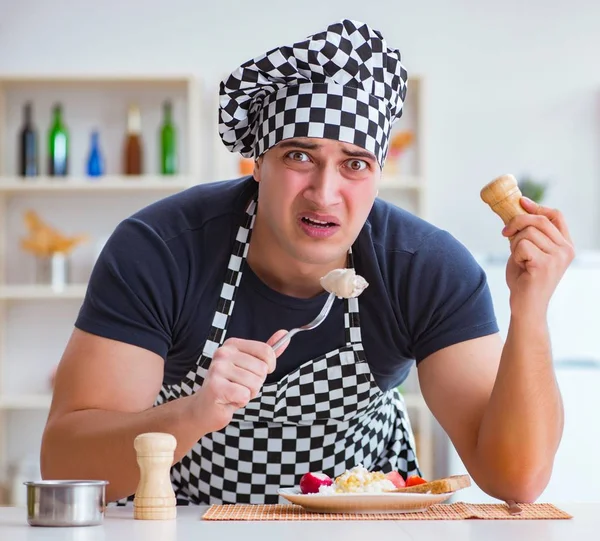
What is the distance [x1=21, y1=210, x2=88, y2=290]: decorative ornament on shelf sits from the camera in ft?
14.1

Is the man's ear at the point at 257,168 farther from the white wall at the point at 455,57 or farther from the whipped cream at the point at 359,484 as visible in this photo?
the white wall at the point at 455,57

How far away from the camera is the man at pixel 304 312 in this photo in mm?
1511

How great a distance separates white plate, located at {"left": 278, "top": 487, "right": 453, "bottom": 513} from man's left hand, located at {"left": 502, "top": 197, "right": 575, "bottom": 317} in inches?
13.3

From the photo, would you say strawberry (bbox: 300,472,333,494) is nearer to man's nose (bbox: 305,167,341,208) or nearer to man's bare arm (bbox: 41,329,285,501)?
man's bare arm (bbox: 41,329,285,501)

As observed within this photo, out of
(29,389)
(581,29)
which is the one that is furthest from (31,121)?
(581,29)

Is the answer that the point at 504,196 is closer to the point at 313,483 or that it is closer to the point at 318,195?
the point at 318,195

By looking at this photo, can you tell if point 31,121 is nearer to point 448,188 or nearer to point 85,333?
point 448,188

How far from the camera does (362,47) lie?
5.45ft

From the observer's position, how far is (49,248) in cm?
432

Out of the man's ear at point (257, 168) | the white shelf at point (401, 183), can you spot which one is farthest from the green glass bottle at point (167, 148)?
the man's ear at point (257, 168)

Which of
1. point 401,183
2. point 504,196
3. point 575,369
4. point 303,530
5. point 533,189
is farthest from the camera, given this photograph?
point 401,183

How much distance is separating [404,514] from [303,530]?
0.20 metres

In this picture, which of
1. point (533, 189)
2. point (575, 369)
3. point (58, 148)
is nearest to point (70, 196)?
point (58, 148)

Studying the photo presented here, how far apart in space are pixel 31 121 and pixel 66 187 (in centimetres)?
41
